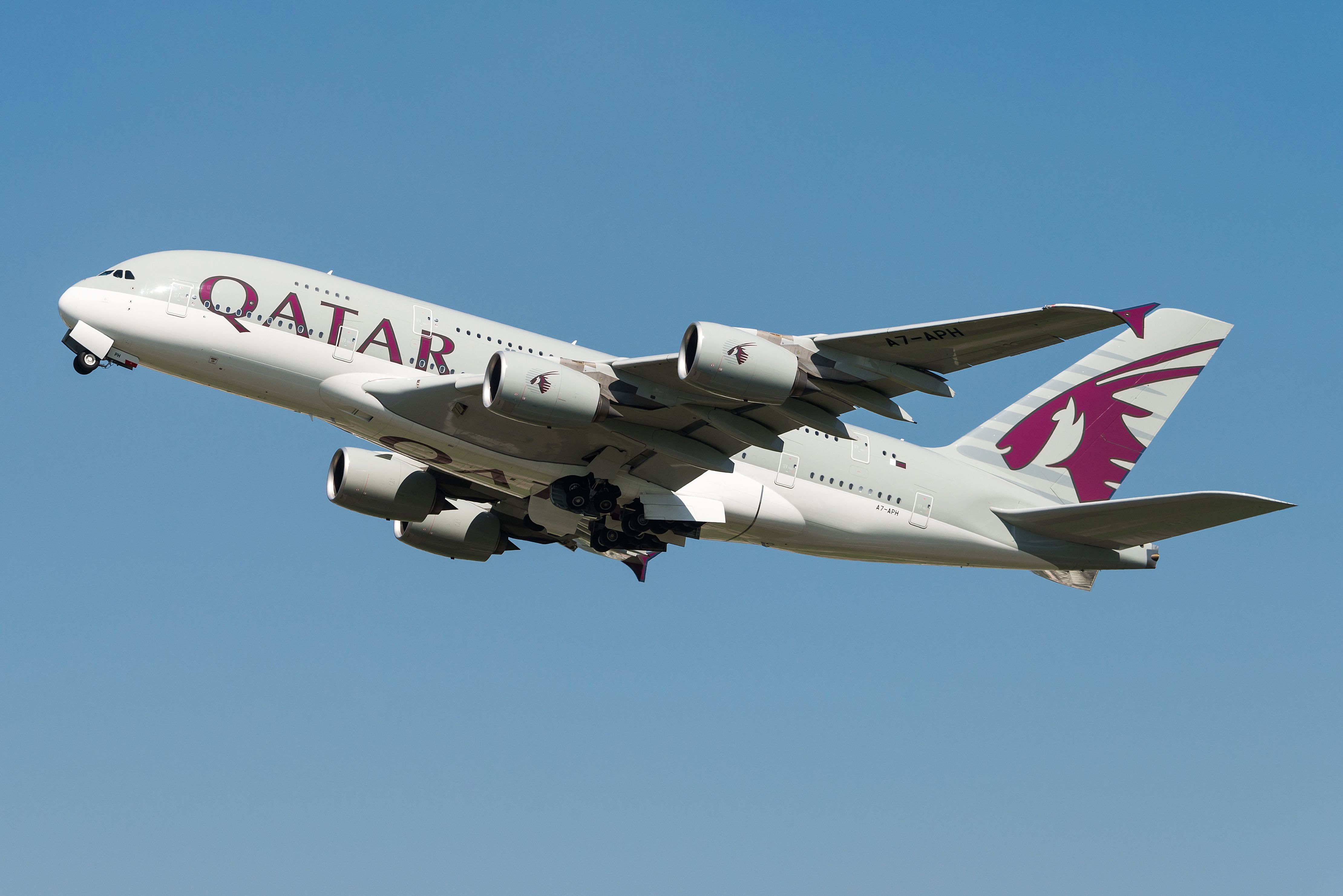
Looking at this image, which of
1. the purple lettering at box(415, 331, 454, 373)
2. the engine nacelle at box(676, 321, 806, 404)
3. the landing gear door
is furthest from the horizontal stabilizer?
the landing gear door

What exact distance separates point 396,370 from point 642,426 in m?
4.93

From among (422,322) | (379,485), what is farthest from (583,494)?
(379,485)

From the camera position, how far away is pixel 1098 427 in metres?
32.2

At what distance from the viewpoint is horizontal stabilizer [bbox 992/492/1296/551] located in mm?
24391

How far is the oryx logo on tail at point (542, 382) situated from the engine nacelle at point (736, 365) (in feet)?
8.11

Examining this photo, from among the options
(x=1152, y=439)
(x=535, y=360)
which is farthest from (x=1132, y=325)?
(x=1152, y=439)

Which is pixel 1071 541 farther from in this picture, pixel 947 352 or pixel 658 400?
pixel 658 400

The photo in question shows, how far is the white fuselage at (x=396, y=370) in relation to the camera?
80.2ft

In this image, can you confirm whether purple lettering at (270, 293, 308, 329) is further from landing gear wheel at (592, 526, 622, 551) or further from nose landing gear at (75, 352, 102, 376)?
landing gear wheel at (592, 526, 622, 551)

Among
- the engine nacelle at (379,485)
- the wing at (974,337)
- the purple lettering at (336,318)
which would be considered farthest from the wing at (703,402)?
the engine nacelle at (379,485)

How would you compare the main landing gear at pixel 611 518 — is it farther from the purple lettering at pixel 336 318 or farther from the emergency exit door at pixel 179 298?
the emergency exit door at pixel 179 298

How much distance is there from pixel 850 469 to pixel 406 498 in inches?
397

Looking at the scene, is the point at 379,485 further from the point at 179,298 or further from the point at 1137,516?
the point at 1137,516

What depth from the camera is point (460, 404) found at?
24188 millimetres
